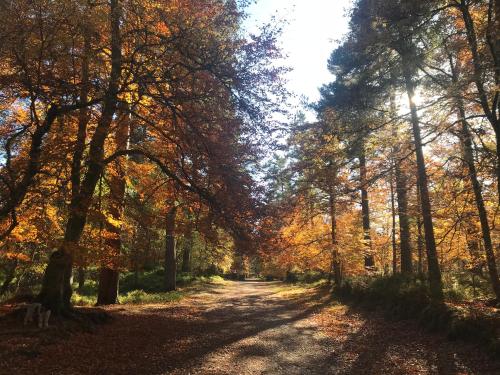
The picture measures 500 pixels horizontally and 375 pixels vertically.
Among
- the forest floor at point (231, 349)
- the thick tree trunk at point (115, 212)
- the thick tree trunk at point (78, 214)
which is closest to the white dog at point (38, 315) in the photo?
the forest floor at point (231, 349)

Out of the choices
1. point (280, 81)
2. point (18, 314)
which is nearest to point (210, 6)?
point (280, 81)

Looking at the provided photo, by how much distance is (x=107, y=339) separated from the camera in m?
9.01

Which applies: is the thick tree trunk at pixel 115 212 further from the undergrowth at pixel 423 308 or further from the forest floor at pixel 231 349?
the undergrowth at pixel 423 308

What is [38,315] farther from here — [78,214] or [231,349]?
[231,349]

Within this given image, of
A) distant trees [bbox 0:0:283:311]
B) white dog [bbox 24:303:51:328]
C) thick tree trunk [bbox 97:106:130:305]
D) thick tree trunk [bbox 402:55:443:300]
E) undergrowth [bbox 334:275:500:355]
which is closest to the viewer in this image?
distant trees [bbox 0:0:283:311]

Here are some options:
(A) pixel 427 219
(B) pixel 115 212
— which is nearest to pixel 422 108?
(A) pixel 427 219

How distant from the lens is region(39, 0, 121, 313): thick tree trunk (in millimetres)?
8828

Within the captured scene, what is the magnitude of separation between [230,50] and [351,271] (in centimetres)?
2024

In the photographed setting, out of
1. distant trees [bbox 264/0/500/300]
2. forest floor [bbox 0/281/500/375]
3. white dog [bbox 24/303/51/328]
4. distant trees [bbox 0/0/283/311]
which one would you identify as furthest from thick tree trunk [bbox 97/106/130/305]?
distant trees [bbox 264/0/500/300]

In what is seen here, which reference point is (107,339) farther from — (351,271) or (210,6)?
(351,271)

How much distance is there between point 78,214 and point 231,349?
490cm

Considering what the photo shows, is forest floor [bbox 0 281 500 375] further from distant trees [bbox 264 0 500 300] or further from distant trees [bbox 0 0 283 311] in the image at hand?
distant trees [bbox 264 0 500 300]

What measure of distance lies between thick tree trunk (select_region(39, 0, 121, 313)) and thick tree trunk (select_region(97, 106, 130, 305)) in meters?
0.47

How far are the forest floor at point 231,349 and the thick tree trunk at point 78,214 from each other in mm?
1117
